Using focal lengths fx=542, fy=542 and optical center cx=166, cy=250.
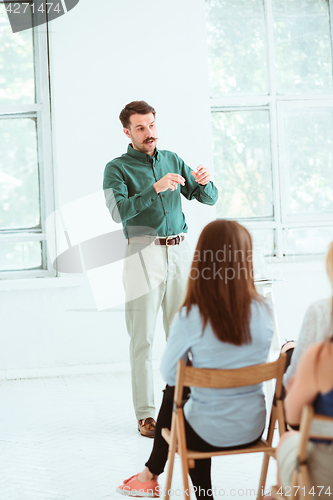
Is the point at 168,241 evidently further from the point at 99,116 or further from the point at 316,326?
the point at 99,116

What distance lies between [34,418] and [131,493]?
4.67 ft

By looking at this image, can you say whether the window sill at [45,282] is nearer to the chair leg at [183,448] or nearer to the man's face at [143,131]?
the man's face at [143,131]

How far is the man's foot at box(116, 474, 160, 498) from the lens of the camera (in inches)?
87.2

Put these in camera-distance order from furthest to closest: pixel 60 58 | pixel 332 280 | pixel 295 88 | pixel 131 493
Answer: pixel 295 88 → pixel 60 58 → pixel 131 493 → pixel 332 280

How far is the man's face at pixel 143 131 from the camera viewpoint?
3.25 m

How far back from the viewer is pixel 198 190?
134 inches

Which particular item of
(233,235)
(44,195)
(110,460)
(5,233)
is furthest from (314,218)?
(233,235)

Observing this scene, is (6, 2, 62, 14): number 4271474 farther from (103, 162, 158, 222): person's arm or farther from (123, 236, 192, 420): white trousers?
(123, 236, 192, 420): white trousers

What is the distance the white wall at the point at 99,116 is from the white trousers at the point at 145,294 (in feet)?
5.00

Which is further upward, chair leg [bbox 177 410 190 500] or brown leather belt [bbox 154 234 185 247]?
brown leather belt [bbox 154 234 185 247]

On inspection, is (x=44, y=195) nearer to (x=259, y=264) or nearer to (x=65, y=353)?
(x=65, y=353)

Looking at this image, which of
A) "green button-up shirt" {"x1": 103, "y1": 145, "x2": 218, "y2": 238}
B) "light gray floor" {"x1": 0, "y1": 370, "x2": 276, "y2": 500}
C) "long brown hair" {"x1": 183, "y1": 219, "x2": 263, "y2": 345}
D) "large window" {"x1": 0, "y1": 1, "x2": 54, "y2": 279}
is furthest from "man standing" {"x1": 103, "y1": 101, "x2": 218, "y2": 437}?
"large window" {"x1": 0, "y1": 1, "x2": 54, "y2": 279}

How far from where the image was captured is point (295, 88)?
5070 millimetres

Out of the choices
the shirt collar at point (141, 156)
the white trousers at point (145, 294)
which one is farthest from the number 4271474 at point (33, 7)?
the white trousers at point (145, 294)
